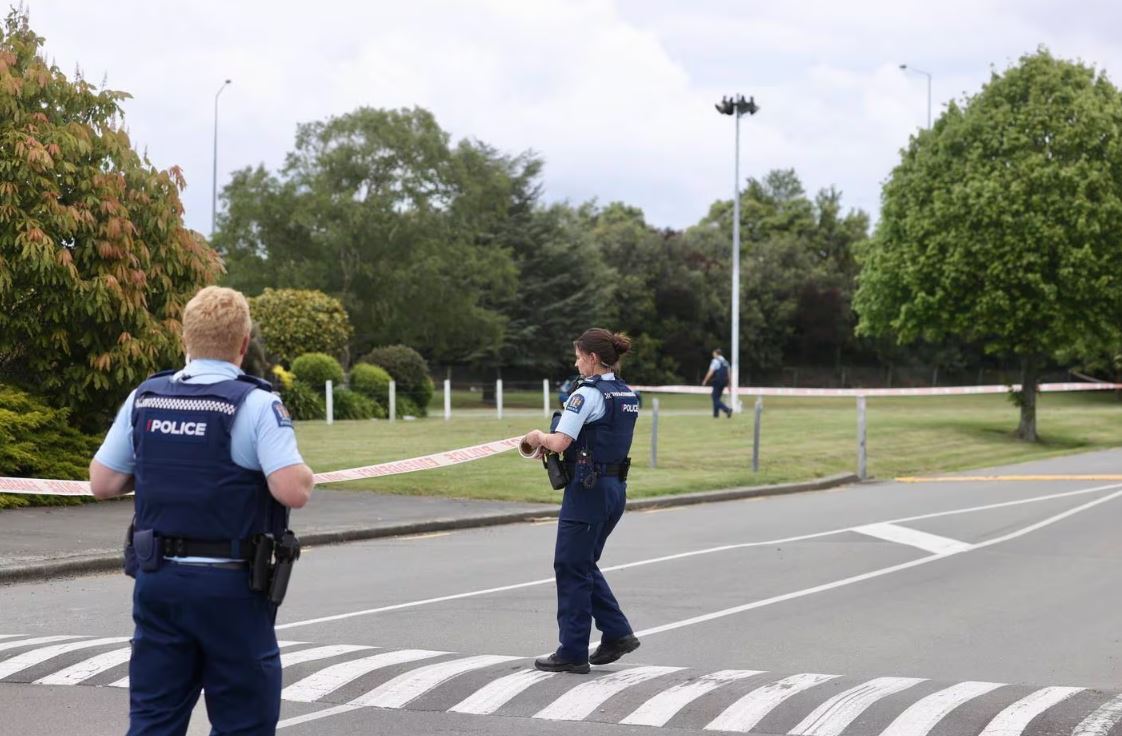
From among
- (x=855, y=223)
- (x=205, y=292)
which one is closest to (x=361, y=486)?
(x=205, y=292)

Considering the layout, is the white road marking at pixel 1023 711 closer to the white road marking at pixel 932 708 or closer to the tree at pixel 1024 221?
the white road marking at pixel 932 708

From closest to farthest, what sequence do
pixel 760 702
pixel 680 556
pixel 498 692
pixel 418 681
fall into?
pixel 760 702 → pixel 498 692 → pixel 418 681 → pixel 680 556

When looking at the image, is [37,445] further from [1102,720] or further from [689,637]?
[1102,720]

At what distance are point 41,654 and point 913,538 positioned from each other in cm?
944

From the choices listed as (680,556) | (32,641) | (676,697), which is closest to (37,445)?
(680,556)

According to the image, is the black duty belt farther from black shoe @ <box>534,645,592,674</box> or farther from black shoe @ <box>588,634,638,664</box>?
black shoe @ <box>588,634,638,664</box>

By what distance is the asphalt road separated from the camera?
6512 mm

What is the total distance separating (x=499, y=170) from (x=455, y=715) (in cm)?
4993

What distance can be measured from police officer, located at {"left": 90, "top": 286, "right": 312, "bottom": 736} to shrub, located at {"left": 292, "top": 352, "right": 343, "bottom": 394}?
29138 mm

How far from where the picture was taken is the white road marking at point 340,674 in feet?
22.5

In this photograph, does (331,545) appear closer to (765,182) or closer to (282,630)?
(282,630)

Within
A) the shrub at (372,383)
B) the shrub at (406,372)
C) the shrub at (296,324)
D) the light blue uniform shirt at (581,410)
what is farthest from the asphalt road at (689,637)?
the shrub at (296,324)

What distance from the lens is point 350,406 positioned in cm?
3309

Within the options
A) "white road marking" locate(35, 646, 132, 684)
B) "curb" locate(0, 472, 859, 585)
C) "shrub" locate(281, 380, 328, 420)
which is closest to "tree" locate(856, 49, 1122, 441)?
"curb" locate(0, 472, 859, 585)
